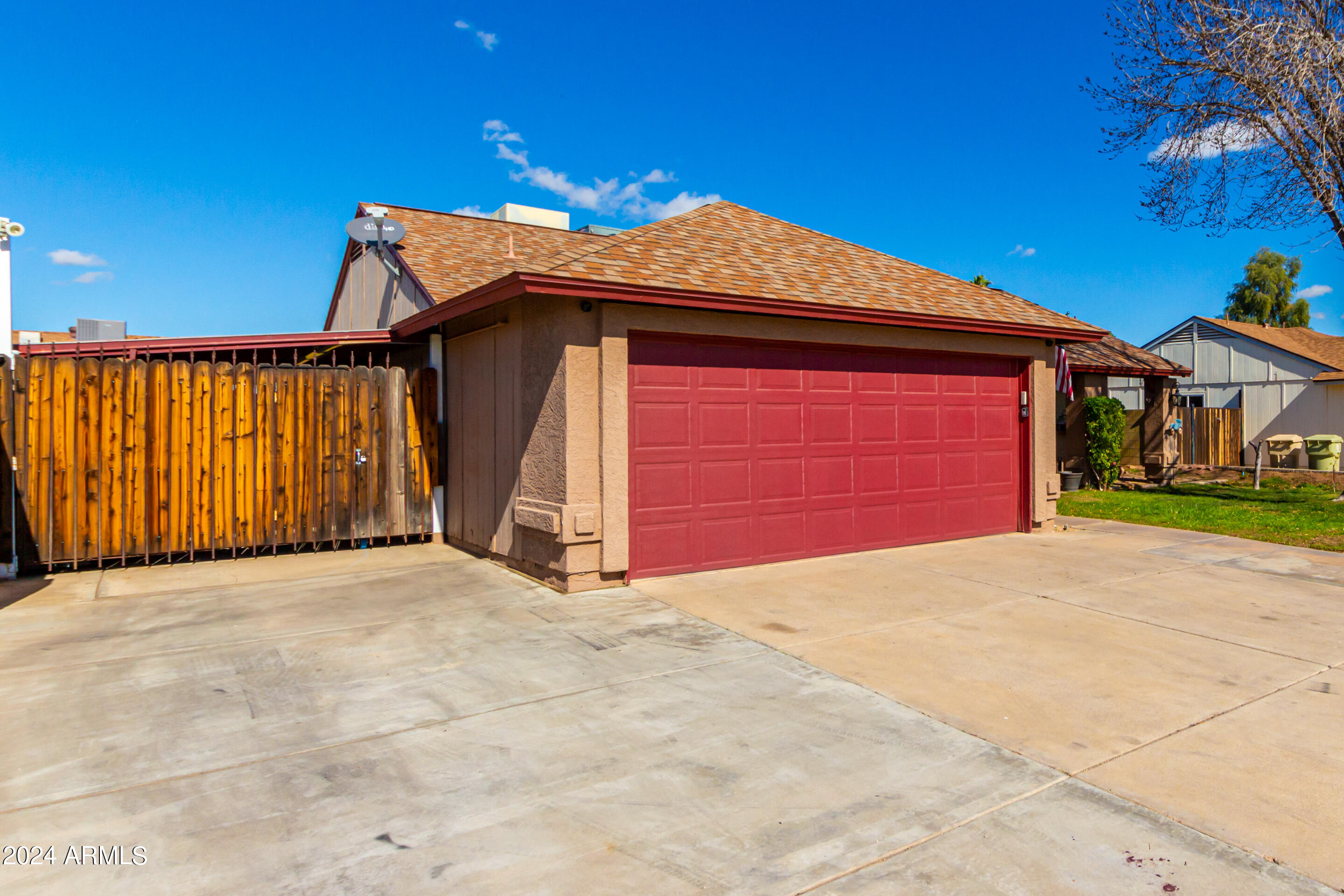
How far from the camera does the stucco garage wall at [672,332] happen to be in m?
7.78

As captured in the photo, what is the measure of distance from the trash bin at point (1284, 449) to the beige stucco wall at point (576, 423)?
72.9ft

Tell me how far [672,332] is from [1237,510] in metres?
12.4

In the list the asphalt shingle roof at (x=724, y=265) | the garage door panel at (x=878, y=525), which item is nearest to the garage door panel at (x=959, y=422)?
the asphalt shingle roof at (x=724, y=265)

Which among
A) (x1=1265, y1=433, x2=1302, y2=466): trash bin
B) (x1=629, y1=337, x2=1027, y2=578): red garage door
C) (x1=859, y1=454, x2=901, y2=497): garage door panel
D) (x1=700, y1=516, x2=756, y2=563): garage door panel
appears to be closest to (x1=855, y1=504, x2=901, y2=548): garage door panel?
(x1=629, y1=337, x2=1027, y2=578): red garage door

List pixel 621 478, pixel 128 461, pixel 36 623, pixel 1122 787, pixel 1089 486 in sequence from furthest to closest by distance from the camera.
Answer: pixel 1089 486 → pixel 128 461 → pixel 621 478 → pixel 36 623 → pixel 1122 787

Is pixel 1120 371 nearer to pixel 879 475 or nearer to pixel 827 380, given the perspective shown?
pixel 879 475

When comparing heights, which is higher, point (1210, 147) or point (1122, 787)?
point (1210, 147)

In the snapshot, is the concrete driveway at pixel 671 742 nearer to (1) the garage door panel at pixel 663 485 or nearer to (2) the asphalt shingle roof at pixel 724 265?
(1) the garage door panel at pixel 663 485

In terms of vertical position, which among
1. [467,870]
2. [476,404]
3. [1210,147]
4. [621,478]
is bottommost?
[467,870]

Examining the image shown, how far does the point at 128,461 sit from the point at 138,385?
0.85 meters

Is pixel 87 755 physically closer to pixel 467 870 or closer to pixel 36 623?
pixel 467 870

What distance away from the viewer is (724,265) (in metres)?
9.31

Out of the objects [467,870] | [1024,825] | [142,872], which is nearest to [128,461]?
[142,872]

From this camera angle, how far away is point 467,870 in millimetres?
2973
